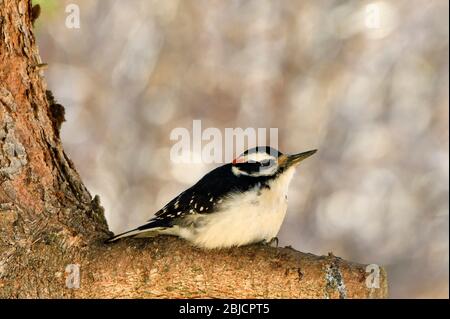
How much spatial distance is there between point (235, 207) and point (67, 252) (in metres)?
0.84

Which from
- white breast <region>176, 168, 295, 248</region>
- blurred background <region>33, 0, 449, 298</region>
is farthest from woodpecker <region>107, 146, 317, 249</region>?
blurred background <region>33, 0, 449, 298</region>

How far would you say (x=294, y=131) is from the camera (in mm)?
8430

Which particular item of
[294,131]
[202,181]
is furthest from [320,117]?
[202,181]

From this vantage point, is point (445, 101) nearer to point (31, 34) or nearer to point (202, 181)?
point (202, 181)

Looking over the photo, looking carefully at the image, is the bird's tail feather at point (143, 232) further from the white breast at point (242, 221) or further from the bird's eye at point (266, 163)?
the bird's eye at point (266, 163)

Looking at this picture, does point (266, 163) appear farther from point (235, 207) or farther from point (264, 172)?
point (235, 207)

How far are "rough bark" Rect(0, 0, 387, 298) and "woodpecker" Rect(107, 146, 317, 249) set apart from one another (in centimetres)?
8

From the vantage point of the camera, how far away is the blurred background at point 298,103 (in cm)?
837

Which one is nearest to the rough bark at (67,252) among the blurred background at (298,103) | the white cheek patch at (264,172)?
the white cheek patch at (264,172)

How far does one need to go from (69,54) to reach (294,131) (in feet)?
7.19

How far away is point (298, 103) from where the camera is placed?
8.62 m

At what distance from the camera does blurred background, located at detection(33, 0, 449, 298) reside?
8367 millimetres

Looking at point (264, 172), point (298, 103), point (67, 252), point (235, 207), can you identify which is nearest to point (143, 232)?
point (67, 252)
